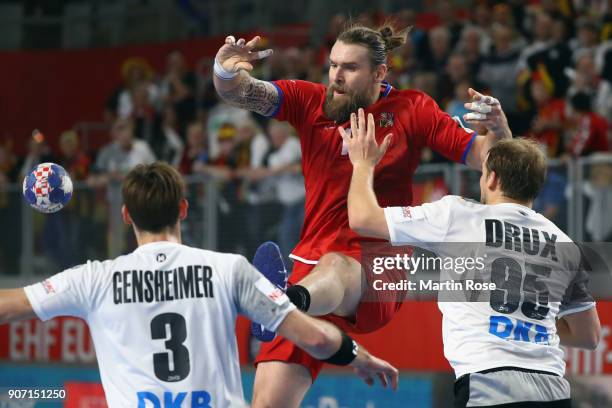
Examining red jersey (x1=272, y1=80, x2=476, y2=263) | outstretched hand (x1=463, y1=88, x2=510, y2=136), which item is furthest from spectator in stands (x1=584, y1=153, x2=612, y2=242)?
outstretched hand (x1=463, y1=88, x2=510, y2=136)

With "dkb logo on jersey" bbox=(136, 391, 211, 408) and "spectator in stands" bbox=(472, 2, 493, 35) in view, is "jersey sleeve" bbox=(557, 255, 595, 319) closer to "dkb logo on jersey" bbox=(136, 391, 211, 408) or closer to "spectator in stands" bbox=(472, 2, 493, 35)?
"dkb logo on jersey" bbox=(136, 391, 211, 408)

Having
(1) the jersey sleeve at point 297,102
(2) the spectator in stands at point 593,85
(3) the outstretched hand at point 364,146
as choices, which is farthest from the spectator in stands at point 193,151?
(3) the outstretched hand at point 364,146

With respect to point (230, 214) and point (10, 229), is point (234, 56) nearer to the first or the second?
point (230, 214)

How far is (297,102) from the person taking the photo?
7.32 meters

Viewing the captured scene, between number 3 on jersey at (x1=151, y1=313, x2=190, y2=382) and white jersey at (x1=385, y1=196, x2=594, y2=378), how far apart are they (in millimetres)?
1380

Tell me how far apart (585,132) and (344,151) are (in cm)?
530

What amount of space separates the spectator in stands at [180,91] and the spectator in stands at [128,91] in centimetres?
20

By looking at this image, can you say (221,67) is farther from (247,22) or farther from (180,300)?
(247,22)

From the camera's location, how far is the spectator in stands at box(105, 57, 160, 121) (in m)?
17.7

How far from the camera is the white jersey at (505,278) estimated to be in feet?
18.0

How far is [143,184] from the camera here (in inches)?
202

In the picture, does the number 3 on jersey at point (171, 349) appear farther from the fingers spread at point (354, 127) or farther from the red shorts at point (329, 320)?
the red shorts at point (329, 320)

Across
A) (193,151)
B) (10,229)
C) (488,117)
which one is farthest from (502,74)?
(488,117)

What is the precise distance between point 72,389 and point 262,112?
4.80 m
